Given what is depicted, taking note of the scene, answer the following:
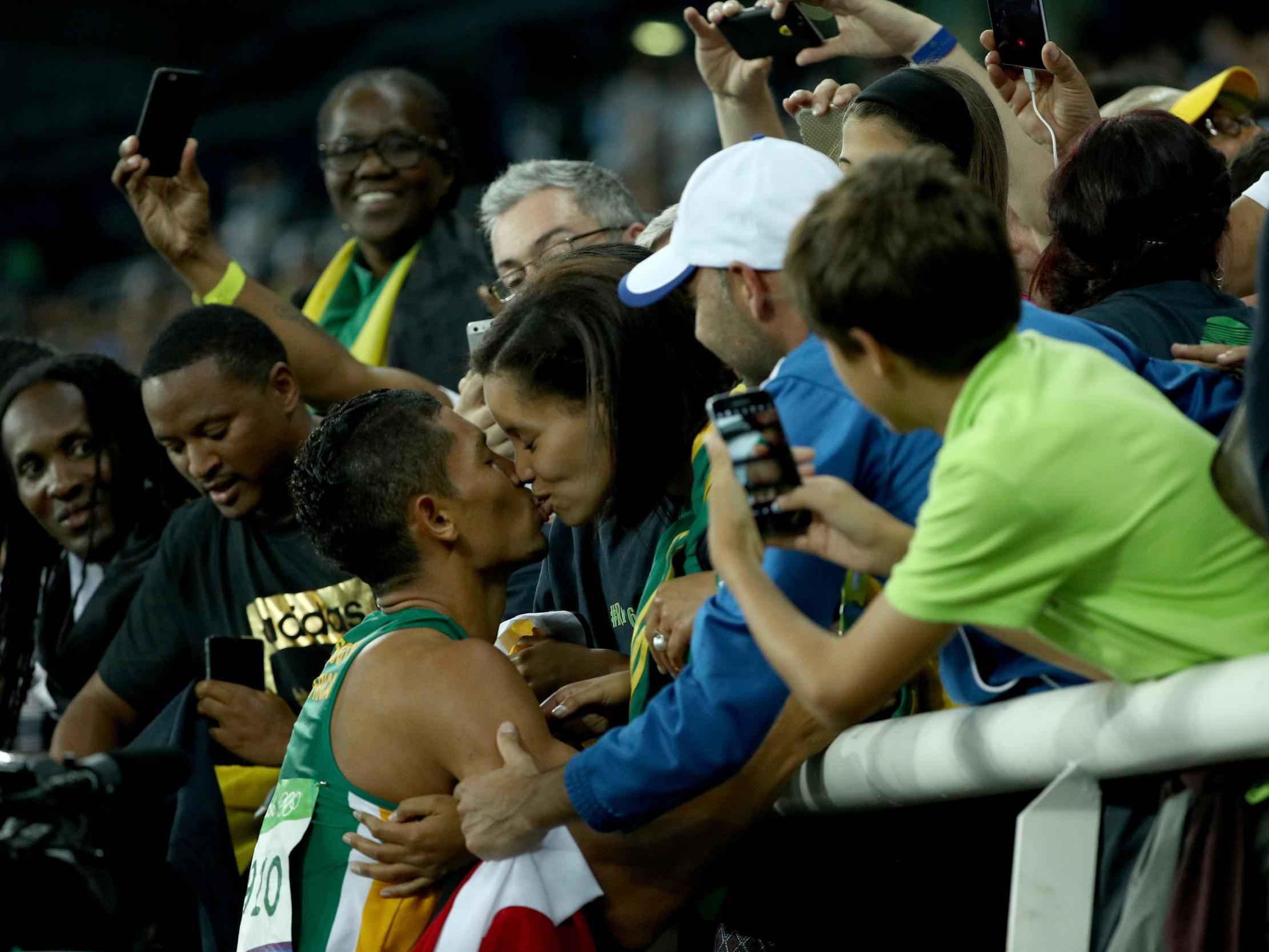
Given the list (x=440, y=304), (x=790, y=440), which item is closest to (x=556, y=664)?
(x=790, y=440)

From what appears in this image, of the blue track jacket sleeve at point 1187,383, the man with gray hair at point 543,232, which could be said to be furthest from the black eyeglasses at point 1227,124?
Answer: the blue track jacket sleeve at point 1187,383

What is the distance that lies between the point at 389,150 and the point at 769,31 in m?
1.74

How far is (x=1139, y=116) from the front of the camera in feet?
7.95

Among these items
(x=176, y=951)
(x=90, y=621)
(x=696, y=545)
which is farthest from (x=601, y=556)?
(x=90, y=621)

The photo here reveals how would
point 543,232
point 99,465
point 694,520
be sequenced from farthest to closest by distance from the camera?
1. point 99,465
2. point 543,232
3. point 694,520

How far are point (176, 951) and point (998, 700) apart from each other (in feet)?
3.65

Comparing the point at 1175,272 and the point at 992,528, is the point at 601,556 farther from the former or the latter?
the point at 992,528

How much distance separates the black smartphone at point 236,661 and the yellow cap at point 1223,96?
223 cm

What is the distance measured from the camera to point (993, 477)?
1.56 m

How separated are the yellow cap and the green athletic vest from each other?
198 cm

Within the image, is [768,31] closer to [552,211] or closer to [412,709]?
[552,211]

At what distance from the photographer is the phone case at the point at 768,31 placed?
11.1ft

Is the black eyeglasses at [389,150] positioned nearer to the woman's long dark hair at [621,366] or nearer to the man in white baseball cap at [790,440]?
the woman's long dark hair at [621,366]

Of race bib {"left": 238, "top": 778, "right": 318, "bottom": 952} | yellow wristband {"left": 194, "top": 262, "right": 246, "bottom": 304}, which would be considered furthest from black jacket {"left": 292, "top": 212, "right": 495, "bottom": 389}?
race bib {"left": 238, "top": 778, "right": 318, "bottom": 952}
